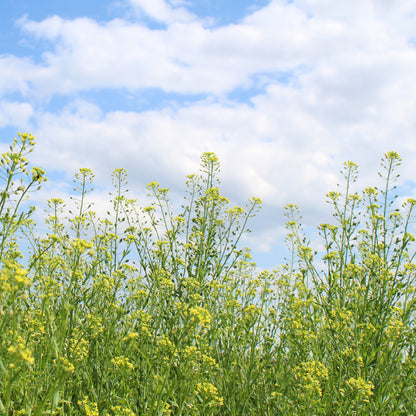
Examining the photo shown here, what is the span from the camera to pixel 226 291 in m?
4.52

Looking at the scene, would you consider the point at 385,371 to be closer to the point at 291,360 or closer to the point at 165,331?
the point at 291,360

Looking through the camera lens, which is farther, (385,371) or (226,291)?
(226,291)

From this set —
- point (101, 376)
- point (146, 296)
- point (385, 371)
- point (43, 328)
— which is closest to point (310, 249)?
point (385, 371)

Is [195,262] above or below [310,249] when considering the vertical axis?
below

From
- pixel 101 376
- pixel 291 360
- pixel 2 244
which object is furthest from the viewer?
pixel 291 360

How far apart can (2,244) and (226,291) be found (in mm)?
2471

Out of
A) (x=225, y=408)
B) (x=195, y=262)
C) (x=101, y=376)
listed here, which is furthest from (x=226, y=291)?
(x=101, y=376)

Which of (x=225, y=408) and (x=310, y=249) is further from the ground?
(x=310, y=249)

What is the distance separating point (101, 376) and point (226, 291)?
5.08 feet

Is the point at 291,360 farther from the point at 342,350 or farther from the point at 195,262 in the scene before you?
the point at 195,262

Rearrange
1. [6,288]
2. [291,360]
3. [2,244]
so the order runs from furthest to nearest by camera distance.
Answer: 1. [291,360]
2. [2,244]
3. [6,288]

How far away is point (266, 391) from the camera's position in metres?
4.32

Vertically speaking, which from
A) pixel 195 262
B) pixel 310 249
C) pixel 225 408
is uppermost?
pixel 310 249

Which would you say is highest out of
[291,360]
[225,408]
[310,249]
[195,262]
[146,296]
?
[310,249]
